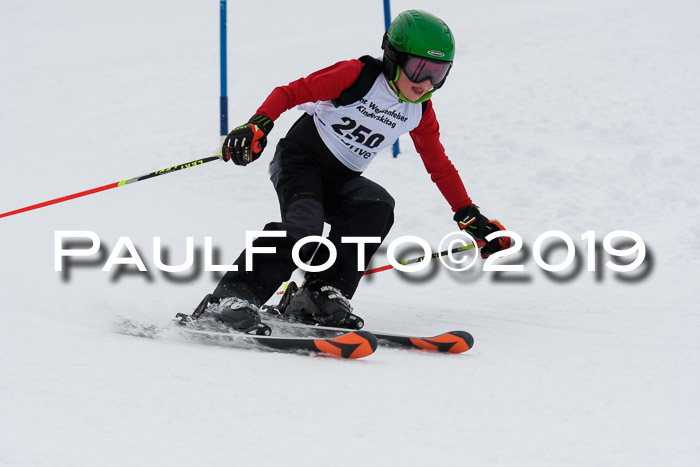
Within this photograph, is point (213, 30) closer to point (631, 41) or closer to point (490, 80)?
point (490, 80)

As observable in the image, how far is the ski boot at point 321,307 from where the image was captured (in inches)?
141

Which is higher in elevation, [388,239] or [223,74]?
[223,74]

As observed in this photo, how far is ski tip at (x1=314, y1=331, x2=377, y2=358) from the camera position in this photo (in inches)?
110

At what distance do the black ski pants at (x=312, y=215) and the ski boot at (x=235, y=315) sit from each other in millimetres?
85

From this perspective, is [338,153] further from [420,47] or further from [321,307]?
[321,307]

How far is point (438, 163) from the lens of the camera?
4090 millimetres

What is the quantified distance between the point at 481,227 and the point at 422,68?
1.01 m

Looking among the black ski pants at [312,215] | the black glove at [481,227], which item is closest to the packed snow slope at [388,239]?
the black glove at [481,227]

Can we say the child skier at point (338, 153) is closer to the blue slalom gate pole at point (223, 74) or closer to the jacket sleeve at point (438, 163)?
the jacket sleeve at point (438, 163)

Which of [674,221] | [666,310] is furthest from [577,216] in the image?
[666,310]

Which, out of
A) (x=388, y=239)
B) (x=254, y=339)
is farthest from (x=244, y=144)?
(x=388, y=239)

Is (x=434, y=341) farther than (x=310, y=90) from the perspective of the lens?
No

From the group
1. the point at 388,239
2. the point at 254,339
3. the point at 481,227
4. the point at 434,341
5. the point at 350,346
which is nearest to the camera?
the point at 350,346

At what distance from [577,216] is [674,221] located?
2.52ft
